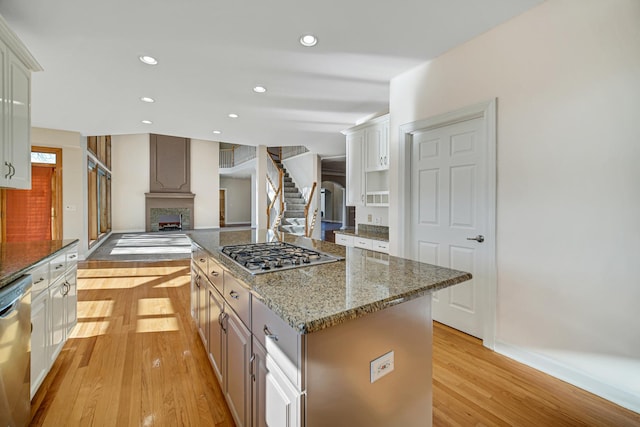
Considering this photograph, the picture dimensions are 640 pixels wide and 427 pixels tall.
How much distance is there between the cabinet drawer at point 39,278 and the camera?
5.46 ft

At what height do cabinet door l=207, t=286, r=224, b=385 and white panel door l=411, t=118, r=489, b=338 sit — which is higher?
white panel door l=411, t=118, r=489, b=338

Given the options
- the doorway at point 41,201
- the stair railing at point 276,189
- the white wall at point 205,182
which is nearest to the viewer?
the doorway at point 41,201

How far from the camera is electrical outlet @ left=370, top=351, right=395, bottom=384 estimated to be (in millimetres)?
1116

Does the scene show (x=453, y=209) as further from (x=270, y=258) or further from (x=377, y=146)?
(x=270, y=258)

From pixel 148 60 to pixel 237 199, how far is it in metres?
12.3

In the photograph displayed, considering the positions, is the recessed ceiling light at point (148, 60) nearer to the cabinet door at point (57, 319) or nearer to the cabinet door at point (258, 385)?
the cabinet door at point (57, 319)

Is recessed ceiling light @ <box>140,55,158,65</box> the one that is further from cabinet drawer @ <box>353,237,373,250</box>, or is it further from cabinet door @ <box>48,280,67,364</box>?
cabinet drawer @ <box>353,237,373,250</box>

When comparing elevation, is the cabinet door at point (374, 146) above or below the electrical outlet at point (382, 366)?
above

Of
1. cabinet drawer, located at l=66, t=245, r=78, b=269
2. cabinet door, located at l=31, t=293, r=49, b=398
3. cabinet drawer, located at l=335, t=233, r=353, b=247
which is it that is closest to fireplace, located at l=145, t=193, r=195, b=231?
cabinet drawer, located at l=335, t=233, r=353, b=247

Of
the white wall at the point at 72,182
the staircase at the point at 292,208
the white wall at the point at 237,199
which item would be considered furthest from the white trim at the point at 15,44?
the white wall at the point at 237,199

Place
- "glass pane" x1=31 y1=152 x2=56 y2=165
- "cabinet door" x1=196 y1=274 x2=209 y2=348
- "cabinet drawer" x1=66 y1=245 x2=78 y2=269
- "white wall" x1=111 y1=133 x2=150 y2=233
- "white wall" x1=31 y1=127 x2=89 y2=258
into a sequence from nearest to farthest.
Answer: "cabinet door" x1=196 y1=274 x2=209 y2=348, "cabinet drawer" x1=66 y1=245 x2=78 y2=269, "glass pane" x1=31 y1=152 x2=56 y2=165, "white wall" x1=31 y1=127 x2=89 y2=258, "white wall" x1=111 y1=133 x2=150 y2=233

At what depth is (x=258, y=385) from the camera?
1.21 meters

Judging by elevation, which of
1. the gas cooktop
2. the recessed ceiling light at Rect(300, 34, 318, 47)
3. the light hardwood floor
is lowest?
the light hardwood floor

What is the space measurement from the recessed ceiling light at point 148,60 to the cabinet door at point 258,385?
2.87 metres
